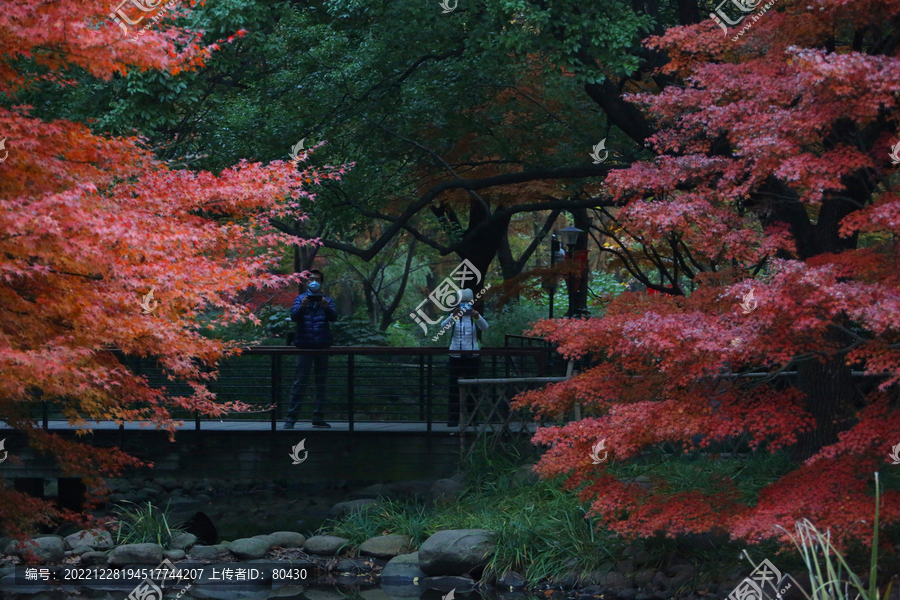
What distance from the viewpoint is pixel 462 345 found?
9898 millimetres

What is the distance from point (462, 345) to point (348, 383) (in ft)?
5.40

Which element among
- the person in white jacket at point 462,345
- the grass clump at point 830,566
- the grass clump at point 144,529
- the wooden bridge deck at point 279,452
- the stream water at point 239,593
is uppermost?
the person in white jacket at point 462,345

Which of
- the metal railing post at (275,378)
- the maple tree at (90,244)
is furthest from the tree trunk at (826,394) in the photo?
the metal railing post at (275,378)

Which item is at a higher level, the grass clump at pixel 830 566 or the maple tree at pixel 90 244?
the maple tree at pixel 90 244

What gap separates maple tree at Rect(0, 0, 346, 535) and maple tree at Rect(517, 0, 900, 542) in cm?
265

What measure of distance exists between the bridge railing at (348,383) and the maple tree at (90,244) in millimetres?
3235

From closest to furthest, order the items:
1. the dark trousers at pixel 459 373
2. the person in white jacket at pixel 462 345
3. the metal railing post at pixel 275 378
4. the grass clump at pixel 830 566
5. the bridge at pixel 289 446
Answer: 1. the grass clump at pixel 830 566
2. the person in white jacket at pixel 462 345
3. the bridge at pixel 289 446
4. the metal railing post at pixel 275 378
5. the dark trousers at pixel 459 373

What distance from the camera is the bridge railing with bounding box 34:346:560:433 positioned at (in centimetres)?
1002

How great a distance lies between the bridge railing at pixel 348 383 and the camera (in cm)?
1002

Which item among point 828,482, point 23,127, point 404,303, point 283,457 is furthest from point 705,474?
point 404,303

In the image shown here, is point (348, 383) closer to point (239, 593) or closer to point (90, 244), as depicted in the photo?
point (239, 593)

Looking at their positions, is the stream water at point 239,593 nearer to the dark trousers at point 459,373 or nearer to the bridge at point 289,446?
the bridge at point 289,446

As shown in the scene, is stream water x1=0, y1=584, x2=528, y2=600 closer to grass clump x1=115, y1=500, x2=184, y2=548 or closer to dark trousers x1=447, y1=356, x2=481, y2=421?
grass clump x1=115, y1=500, x2=184, y2=548

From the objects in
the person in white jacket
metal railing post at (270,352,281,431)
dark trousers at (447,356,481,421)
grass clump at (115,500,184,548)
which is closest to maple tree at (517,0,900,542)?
the person in white jacket
